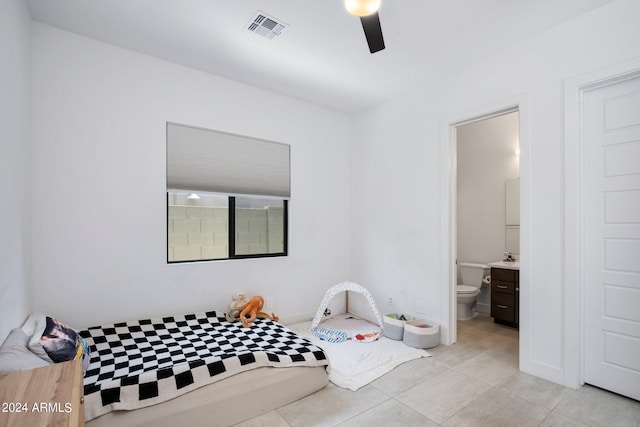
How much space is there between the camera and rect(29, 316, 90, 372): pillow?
5.82 feet

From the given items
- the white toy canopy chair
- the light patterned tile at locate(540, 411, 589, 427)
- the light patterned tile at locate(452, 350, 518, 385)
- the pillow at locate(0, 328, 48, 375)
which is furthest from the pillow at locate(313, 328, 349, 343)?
the pillow at locate(0, 328, 48, 375)

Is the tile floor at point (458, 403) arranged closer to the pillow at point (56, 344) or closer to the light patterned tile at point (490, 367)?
the light patterned tile at point (490, 367)

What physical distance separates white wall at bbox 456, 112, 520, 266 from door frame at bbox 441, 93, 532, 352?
4.65ft

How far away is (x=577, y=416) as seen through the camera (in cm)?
202

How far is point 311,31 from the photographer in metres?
2.53

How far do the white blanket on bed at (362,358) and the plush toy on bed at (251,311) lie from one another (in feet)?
2.02

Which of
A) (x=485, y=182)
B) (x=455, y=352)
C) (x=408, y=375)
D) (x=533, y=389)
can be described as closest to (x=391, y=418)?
(x=408, y=375)

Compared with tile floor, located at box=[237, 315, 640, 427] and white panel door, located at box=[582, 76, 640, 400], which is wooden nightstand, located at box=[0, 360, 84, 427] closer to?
tile floor, located at box=[237, 315, 640, 427]

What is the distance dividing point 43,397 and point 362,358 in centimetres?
236

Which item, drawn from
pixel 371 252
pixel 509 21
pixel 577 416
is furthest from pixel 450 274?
pixel 509 21

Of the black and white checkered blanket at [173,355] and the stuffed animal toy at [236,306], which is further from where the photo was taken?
the stuffed animal toy at [236,306]

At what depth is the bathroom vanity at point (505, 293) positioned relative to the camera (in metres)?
3.64

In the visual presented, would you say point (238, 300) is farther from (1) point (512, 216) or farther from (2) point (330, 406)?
(1) point (512, 216)

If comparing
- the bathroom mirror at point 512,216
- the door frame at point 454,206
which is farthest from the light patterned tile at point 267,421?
the bathroom mirror at point 512,216
